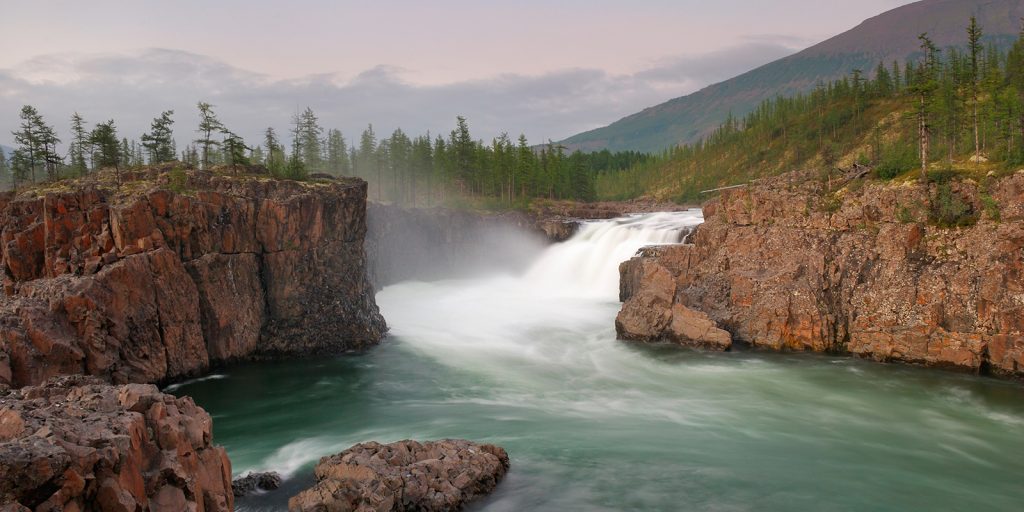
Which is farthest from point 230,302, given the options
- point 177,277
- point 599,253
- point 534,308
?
point 599,253

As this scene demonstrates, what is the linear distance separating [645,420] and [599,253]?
28931 millimetres

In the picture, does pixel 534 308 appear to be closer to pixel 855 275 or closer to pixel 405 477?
pixel 855 275

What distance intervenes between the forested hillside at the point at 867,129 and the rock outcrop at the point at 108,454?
34794 millimetres

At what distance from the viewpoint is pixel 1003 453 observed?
20.3 m

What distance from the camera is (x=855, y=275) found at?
3070 centimetres

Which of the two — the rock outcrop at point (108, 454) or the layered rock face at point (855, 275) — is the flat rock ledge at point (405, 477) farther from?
the layered rock face at point (855, 275)

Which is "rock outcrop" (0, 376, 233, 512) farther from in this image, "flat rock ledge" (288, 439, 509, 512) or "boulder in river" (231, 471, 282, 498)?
"boulder in river" (231, 471, 282, 498)

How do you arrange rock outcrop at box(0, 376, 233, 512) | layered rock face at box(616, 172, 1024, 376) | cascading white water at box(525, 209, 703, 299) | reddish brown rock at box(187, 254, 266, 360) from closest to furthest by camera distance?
rock outcrop at box(0, 376, 233, 512), layered rock face at box(616, 172, 1024, 376), reddish brown rock at box(187, 254, 266, 360), cascading white water at box(525, 209, 703, 299)

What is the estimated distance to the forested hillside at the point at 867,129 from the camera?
49.7m

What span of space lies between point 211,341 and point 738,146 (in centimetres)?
12700

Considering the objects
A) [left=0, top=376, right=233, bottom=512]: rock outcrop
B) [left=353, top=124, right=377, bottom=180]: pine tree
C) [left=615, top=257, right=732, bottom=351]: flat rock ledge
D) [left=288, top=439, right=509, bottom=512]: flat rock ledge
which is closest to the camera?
[left=0, top=376, right=233, bottom=512]: rock outcrop

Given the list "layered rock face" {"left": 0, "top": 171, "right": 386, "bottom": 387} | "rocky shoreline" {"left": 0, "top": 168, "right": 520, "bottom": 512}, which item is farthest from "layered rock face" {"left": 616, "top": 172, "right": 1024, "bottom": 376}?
"rocky shoreline" {"left": 0, "top": 168, "right": 520, "bottom": 512}

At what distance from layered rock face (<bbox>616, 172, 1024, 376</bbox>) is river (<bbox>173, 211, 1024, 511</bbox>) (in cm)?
133

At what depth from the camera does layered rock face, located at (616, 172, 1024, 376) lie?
27.0 metres
